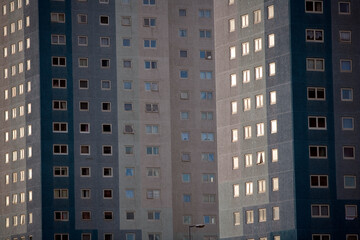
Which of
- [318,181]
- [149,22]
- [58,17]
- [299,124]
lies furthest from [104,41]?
[318,181]

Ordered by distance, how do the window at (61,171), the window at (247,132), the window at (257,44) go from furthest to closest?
the window at (61,171) < the window at (247,132) < the window at (257,44)

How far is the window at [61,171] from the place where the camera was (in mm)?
131625

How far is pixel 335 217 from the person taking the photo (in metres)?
104

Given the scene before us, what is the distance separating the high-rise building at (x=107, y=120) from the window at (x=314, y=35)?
1316 inches

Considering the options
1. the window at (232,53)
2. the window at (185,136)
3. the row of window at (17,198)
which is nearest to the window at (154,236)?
the window at (185,136)

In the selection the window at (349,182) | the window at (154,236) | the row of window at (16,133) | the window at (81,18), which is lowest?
the window at (154,236)

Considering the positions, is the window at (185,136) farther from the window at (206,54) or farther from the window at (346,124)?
the window at (346,124)

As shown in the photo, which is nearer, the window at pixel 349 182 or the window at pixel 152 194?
the window at pixel 349 182

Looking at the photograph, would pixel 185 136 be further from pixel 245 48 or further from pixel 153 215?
pixel 245 48

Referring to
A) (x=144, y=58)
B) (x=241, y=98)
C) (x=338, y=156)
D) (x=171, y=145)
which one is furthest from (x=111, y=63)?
(x=338, y=156)

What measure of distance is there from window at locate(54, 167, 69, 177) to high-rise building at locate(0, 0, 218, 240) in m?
0.11

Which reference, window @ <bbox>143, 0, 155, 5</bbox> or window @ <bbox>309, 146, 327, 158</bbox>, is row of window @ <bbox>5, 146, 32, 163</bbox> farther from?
window @ <bbox>309, 146, 327, 158</bbox>

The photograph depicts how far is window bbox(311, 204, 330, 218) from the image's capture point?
103875 millimetres

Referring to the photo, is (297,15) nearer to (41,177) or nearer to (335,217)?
(335,217)
